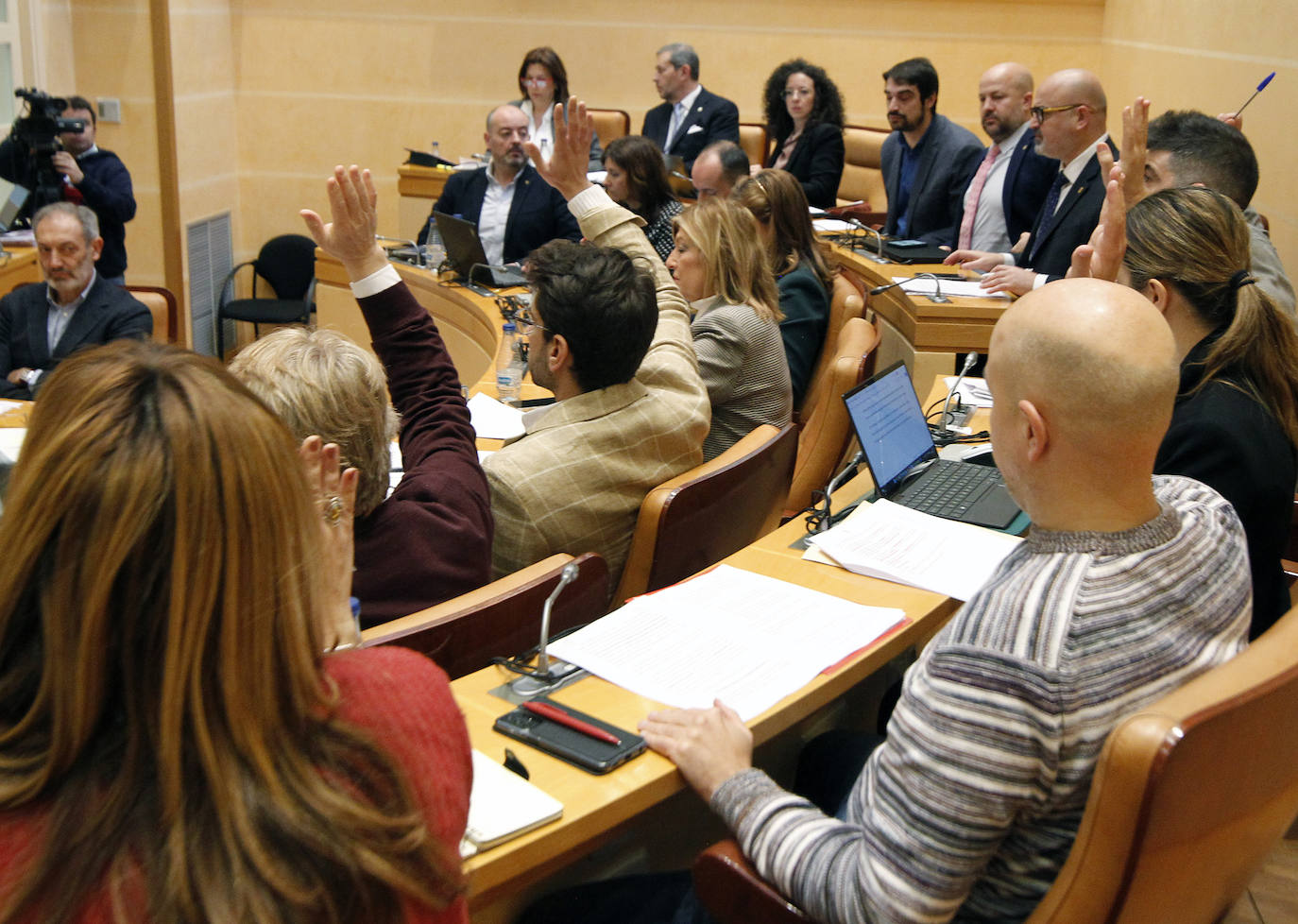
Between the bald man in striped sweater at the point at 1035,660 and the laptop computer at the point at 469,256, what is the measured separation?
11.8 ft

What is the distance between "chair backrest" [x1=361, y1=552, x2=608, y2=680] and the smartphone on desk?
5.3 inches

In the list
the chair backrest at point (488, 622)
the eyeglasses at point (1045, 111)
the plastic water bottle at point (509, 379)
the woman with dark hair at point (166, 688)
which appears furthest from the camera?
the eyeglasses at point (1045, 111)

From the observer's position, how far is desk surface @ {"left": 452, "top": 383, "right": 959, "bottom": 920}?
1.21 metres

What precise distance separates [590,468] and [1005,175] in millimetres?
3253

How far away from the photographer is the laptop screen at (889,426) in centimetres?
225

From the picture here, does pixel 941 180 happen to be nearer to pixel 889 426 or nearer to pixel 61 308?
pixel 889 426

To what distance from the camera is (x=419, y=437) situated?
2.04 metres

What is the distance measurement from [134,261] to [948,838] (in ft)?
23.8

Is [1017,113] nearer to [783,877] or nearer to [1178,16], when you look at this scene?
[1178,16]

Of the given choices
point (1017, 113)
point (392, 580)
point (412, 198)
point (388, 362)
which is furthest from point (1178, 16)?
point (392, 580)

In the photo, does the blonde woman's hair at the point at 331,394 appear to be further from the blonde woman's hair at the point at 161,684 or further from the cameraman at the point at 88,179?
the cameraman at the point at 88,179

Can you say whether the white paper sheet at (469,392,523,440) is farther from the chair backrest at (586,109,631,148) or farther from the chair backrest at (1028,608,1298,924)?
the chair backrest at (586,109,631,148)

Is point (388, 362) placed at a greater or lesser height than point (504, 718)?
greater

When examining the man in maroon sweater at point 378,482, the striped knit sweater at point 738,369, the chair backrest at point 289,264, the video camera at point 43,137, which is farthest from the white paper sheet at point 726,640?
the chair backrest at point 289,264
